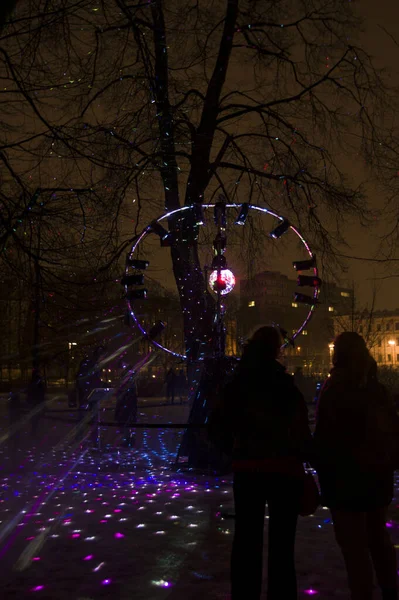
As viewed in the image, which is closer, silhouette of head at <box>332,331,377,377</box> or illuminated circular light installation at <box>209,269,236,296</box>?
silhouette of head at <box>332,331,377,377</box>

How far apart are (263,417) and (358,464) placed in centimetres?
61

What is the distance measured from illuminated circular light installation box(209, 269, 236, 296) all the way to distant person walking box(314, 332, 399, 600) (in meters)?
5.93

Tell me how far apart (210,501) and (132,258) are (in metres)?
5.72

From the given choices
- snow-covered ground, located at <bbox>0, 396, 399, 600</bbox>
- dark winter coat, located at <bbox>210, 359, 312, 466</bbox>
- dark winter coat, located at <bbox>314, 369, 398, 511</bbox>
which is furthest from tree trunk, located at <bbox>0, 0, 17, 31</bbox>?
snow-covered ground, located at <bbox>0, 396, 399, 600</bbox>

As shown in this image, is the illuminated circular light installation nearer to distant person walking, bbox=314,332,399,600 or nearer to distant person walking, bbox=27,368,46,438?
distant person walking, bbox=314,332,399,600

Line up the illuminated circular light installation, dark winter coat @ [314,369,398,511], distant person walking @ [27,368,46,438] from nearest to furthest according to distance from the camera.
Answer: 1. dark winter coat @ [314,369,398,511]
2. the illuminated circular light installation
3. distant person walking @ [27,368,46,438]

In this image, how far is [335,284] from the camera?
14.0 m

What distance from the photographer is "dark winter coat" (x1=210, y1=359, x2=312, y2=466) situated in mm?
3674

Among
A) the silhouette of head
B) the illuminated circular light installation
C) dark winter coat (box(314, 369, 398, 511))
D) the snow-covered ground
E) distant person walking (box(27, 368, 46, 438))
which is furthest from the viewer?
distant person walking (box(27, 368, 46, 438))

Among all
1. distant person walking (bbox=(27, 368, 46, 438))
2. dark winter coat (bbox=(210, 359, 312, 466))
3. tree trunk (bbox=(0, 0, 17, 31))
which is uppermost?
tree trunk (bbox=(0, 0, 17, 31))

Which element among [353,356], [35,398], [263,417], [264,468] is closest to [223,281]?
[353,356]

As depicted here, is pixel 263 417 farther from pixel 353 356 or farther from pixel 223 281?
pixel 223 281

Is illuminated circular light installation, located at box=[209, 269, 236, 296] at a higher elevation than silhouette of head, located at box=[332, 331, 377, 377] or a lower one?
higher

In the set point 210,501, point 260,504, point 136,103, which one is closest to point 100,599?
point 260,504
